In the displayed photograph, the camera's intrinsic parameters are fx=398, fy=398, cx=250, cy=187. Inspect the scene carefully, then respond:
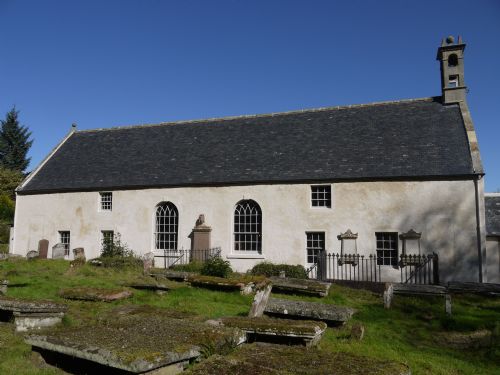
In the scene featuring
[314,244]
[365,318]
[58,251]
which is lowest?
[365,318]

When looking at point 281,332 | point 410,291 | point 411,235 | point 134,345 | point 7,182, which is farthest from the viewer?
point 7,182

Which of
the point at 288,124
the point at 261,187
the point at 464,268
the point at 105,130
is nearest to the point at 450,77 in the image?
the point at 288,124

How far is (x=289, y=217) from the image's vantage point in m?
21.0

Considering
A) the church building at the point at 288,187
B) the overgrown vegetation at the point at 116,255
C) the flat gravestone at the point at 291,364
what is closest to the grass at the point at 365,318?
the flat gravestone at the point at 291,364

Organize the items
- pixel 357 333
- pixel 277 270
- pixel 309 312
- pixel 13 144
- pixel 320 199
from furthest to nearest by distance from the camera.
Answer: pixel 13 144
pixel 320 199
pixel 277 270
pixel 309 312
pixel 357 333

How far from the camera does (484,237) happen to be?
1778 centimetres

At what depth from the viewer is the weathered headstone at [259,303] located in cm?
887

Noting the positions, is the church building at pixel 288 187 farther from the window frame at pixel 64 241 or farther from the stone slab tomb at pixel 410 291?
the stone slab tomb at pixel 410 291

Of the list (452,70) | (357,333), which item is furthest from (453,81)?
(357,333)

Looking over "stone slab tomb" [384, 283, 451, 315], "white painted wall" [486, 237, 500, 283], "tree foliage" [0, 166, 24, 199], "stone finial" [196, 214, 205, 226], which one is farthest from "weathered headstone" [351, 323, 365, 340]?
"tree foliage" [0, 166, 24, 199]

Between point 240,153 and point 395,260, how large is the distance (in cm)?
1071

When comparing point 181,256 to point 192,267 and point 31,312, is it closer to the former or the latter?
point 192,267

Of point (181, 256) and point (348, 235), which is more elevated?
point (348, 235)

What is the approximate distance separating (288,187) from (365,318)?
11.1 meters
